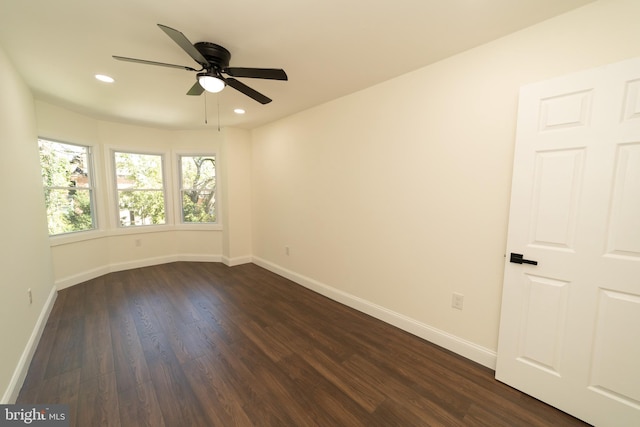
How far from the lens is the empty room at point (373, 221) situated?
1479 mm

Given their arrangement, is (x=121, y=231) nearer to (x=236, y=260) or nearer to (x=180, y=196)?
(x=180, y=196)

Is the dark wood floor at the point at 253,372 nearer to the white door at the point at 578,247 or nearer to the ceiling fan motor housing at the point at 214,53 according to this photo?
the white door at the point at 578,247

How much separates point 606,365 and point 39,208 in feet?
17.1

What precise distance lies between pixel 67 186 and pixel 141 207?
3.54 feet

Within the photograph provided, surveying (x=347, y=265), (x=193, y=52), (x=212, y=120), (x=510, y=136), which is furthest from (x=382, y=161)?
(x=212, y=120)

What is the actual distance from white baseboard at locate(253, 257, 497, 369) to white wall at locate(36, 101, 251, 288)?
77.4 inches

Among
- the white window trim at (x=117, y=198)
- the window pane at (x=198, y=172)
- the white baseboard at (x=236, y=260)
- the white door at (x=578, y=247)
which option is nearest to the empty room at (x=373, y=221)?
the white door at (x=578, y=247)

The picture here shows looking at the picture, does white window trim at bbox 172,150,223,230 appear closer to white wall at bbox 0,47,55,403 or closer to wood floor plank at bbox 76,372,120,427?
white wall at bbox 0,47,55,403

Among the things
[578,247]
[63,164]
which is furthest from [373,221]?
[63,164]

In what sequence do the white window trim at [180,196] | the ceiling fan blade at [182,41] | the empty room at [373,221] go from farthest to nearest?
the white window trim at [180,196] < the empty room at [373,221] < the ceiling fan blade at [182,41]

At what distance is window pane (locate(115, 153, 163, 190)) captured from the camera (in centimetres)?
428

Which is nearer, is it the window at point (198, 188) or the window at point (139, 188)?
the window at point (139, 188)

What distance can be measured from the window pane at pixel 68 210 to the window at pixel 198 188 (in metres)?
1.40

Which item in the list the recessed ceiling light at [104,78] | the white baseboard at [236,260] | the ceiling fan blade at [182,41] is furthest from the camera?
the white baseboard at [236,260]
